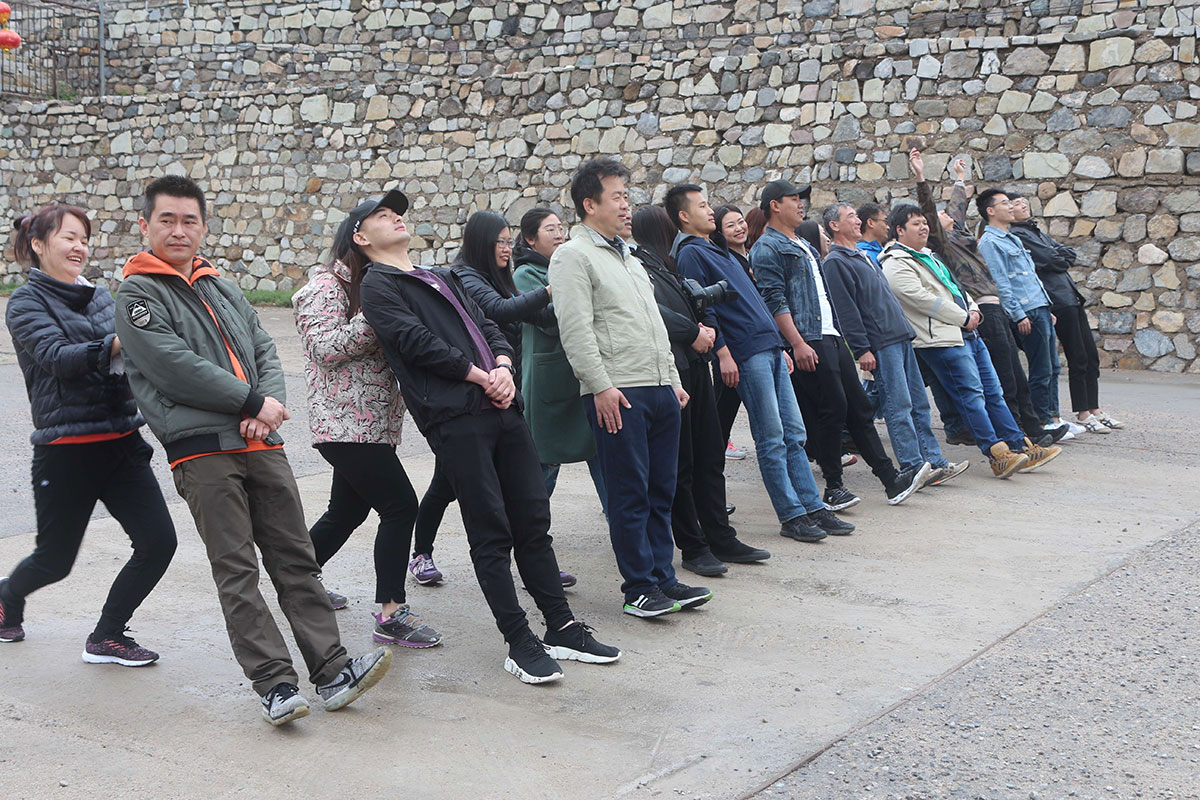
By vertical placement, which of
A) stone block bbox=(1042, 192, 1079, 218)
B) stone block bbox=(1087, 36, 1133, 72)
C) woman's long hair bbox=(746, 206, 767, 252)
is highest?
stone block bbox=(1087, 36, 1133, 72)

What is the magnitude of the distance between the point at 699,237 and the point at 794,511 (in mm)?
1373

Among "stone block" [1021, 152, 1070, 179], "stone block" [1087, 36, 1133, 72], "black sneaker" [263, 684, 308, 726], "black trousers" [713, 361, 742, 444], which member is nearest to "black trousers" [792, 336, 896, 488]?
"black trousers" [713, 361, 742, 444]

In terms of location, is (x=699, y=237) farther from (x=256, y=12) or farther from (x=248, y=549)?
(x=256, y=12)

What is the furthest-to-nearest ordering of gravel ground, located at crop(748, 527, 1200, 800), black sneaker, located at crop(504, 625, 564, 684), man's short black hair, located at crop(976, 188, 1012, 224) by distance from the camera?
man's short black hair, located at crop(976, 188, 1012, 224), black sneaker, located at crop(504, 625, 564, 684), gravel ground, located at crop(748, 527, 1200, 800)

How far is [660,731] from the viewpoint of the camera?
3.46 meters

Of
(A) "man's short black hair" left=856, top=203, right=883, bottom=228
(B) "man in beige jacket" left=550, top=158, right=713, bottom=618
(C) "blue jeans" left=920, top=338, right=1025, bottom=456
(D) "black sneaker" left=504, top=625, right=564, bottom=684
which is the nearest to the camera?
(D) "black sneaker" left=504, top=625, right=564, bottom=684

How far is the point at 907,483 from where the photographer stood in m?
6.59

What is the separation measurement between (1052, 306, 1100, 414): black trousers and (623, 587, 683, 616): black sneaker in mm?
5226

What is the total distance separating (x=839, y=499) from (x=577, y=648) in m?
2.66

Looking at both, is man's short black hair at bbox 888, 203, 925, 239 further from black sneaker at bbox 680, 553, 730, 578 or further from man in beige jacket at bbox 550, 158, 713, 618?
man in beige jacket at bbox 550, 158, 713, 618

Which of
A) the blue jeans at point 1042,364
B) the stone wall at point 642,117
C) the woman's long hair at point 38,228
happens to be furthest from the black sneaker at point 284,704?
the stone wall at point 642,117

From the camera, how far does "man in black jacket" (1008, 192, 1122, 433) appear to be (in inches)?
341

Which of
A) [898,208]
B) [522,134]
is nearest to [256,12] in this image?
[522,134]

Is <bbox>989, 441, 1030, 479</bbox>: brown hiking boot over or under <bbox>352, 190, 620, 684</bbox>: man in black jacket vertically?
under
